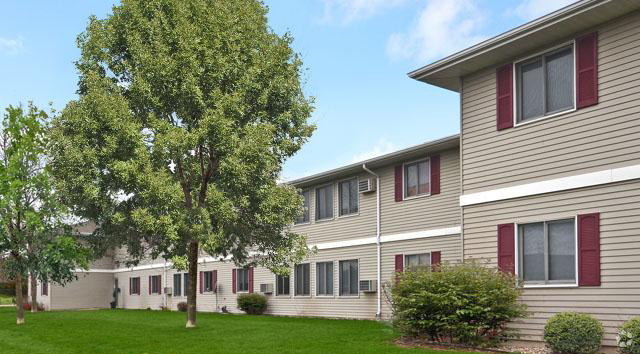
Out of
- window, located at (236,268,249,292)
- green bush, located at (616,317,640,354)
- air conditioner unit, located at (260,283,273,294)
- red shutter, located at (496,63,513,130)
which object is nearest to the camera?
green bush, located at (616,317,640,354)

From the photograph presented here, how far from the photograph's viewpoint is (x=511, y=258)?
53.7ft

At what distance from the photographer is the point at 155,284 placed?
4725 centimetres

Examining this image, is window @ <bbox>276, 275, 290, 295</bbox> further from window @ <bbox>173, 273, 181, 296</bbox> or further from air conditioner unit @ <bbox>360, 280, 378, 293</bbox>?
window @ <bbox>173, 273, 181, 296</bbox>

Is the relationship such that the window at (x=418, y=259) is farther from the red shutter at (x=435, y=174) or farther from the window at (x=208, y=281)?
the window at (x=208, y=281)

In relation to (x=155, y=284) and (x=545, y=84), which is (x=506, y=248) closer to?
(x=545, y=84)

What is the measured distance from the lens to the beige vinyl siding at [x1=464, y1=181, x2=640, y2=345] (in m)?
14.1

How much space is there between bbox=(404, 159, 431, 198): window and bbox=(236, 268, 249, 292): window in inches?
497

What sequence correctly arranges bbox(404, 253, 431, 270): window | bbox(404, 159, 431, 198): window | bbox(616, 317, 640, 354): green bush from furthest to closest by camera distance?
bbox(404, 159, 431, 198): window < bbox(404, 253, 431, 270): window < bbox(616, 317, 640, 354): green bush

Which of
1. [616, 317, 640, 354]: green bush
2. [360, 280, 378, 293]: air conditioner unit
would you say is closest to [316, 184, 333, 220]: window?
[360, 280, 378, 293]: air conditioner unit

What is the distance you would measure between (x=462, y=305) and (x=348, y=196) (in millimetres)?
13680

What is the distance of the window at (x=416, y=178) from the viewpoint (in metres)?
24.4

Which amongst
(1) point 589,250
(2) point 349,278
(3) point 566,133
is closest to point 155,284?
(2) point 349,278

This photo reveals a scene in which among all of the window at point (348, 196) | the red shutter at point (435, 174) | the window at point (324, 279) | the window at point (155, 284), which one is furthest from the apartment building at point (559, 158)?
the window at point (155, 284)

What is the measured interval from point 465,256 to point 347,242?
436 inches
